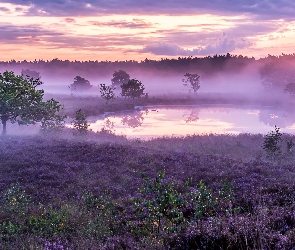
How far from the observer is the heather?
6.00m

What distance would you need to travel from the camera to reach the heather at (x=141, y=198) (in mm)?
6004

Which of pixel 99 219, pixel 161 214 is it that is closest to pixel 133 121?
pixel 99 219

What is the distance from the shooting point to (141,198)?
11.4 metres

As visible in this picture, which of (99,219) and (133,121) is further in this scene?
(133,121)

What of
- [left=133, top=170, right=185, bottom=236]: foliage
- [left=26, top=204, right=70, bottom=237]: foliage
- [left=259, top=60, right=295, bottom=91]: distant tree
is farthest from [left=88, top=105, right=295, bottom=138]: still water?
[left=259, top=60, right=295, bottom=91]: distant tree

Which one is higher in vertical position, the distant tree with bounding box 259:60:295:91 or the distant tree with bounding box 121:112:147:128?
the distant tree with bounding box 259:60:295:91

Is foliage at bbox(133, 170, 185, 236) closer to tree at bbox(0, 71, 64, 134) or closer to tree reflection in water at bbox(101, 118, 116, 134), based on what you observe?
tree at bbox(0, 71, 64, 134)

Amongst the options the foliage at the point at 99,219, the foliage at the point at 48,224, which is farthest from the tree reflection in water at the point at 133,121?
the foliage at the point at 48,224

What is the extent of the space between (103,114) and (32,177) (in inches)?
1920

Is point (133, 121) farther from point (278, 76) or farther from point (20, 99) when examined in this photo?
point (278, 76)

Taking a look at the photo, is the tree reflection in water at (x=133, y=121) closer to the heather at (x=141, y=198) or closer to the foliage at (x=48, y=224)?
the heather at (x=141, y=198)

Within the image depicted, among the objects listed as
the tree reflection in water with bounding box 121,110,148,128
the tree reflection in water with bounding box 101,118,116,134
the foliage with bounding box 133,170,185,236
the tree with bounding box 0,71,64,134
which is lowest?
the tree reflection in water with bounding box 101,118,116,134

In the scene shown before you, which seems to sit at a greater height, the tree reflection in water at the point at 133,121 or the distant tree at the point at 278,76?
the distant tree at the point at 278,76

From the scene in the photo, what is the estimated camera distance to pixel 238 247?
16.6 feet
